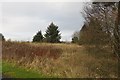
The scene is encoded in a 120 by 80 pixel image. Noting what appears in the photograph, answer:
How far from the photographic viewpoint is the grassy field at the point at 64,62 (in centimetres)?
1834

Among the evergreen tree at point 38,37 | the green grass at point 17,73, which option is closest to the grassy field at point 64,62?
the green grass at point 17,73

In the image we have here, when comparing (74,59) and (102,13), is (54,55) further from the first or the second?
(102,13)

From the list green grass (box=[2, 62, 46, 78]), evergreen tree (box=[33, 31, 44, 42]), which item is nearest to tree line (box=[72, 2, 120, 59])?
green grass (box=[2, 62, 46, 78])

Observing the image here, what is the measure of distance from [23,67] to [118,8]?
8258 millimetres

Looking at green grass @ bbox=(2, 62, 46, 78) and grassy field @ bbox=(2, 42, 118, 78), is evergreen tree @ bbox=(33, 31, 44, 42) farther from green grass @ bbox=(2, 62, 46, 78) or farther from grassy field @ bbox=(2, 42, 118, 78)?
green grass @ bbox=(2, 62, 46, 78)

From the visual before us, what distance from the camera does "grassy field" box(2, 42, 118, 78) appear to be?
18.3m

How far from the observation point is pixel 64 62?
71.4 feet

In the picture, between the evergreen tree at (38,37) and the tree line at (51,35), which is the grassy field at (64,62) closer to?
the tree line at (51,35)

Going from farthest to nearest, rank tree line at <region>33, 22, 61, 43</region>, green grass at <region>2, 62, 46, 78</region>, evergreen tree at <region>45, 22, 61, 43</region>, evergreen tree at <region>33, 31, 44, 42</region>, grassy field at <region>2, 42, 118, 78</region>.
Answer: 1. evergreen tree at <region>33, 31, 44, 42</region>
2. evergreen tree at <region>45, 22, 61, 43</region>
3. tree line at <region>33, 22, 61, 43</region>
4. green grass at <region>2, 62, 46, 78</region>
5. grassy field at <region>2, 42, 118, 78</region>

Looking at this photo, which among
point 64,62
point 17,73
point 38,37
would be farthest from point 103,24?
point 38,37

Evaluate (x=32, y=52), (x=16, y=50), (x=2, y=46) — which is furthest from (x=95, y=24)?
(x=2, y=46)

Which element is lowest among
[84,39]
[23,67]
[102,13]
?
[23,67]

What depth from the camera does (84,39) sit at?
24.5 metres

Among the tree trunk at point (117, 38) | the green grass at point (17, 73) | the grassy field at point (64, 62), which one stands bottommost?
the green grass at point (17, 73)
